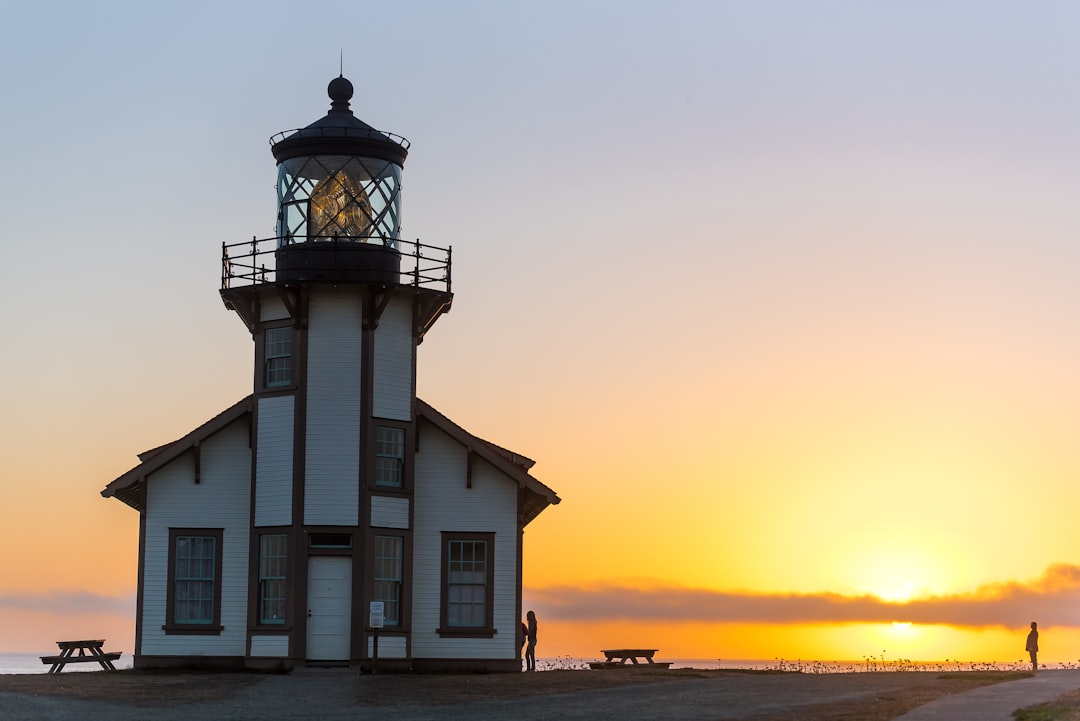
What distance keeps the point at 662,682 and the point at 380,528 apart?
8324mm

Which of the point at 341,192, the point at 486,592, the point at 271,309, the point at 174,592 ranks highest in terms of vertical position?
the point at 341,192

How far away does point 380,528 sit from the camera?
3606cm

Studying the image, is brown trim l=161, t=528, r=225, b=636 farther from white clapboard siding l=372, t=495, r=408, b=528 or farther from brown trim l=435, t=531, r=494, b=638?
brown trim l=435, t=531, r=494, b=638

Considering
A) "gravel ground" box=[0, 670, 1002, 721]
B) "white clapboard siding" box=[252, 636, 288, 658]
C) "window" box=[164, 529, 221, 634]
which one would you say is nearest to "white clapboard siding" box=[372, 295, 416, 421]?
"window" box=[164, 529, 221, 634]

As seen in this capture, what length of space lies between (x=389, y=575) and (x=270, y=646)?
3041 mm

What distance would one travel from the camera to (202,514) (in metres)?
37.0

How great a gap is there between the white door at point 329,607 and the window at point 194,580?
251cm

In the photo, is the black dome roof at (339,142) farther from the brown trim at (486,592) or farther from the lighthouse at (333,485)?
the brown trim at (486,592)

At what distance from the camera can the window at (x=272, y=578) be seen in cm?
3581

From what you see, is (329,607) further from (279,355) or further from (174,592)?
(279,355)

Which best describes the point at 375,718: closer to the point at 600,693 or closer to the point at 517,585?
the point at 600,693

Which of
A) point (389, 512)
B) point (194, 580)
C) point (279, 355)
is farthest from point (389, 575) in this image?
point (279, 355)

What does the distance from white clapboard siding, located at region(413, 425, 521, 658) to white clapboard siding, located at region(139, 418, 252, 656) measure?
4.00 meters

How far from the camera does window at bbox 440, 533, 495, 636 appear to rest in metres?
37.0
